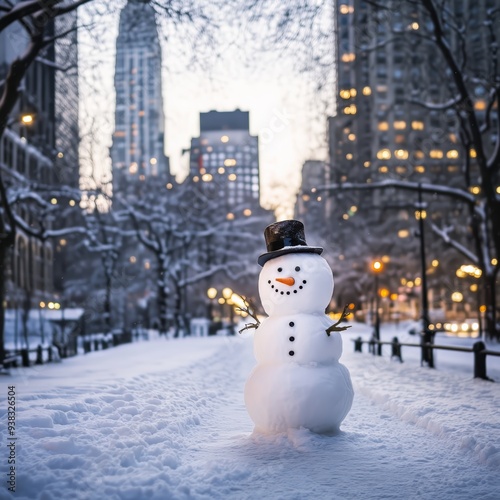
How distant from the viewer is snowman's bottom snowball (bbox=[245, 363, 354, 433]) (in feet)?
22.6

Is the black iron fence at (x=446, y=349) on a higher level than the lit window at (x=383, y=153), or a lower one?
lower

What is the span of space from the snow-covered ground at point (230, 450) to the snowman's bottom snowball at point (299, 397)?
0.49 ft

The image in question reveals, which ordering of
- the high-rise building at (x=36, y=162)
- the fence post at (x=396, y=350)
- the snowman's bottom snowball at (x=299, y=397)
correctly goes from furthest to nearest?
the high-rise building at (x=36, y=162)
the fence post at (x=396, y=350)
the snowman's bottom snowball at (x=299, y=397)

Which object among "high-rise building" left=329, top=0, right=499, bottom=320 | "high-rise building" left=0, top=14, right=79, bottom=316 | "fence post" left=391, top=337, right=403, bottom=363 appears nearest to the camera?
"fence post" left=391, top=337, right=403, bottom=363

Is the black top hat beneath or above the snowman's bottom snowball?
above

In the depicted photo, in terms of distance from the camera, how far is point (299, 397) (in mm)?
6875

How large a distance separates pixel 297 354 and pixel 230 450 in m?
1.26

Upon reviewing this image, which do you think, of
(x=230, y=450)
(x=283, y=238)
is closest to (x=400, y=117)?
(x=283, y=238)

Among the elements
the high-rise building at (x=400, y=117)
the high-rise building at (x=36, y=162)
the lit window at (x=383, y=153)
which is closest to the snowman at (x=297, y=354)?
the high-rise building at (x=400, y=117)

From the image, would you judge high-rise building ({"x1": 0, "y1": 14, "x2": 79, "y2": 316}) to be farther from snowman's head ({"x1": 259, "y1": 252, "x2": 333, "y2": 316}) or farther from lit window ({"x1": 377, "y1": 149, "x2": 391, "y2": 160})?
lit window ({"x1": 377, "y1": 149, "x2": 391, "y2": 160})

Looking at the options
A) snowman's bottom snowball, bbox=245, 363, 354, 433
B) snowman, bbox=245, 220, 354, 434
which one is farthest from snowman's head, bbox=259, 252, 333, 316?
snowman's bottom snowball, bbox=245, 363, 354, 433

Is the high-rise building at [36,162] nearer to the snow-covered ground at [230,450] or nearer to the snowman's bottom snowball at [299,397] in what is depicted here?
the snow-covered ground at [230,450]

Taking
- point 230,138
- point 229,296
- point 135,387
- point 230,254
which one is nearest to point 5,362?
point 135,387

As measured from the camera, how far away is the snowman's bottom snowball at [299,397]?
271 inches
